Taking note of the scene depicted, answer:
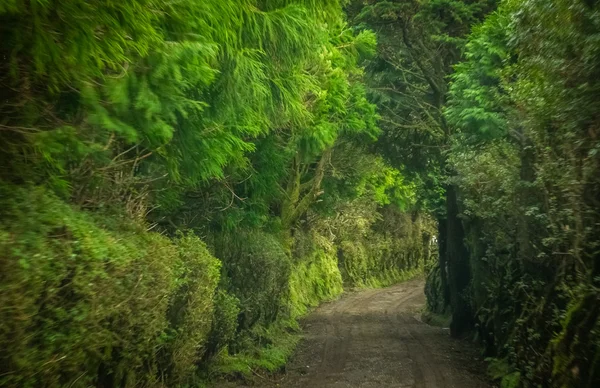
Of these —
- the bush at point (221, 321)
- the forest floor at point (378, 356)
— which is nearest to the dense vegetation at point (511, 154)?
the forest floor at point (378, 356)

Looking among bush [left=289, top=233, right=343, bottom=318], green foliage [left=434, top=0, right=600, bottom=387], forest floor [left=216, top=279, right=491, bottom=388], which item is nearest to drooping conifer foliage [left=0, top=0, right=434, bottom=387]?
forest floor [left=216, top=279, right=491, bottom=388]

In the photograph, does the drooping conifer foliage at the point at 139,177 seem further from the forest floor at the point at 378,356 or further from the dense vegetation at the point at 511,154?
the dense vegetation at the point at 511,154

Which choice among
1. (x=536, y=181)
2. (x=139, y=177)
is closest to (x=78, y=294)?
(x=139, y=177)

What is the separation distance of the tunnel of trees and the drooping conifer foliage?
0.03m

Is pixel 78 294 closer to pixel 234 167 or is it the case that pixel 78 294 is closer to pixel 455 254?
pixel 234 167

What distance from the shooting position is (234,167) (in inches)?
545

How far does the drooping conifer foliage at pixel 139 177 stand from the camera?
18.9ft

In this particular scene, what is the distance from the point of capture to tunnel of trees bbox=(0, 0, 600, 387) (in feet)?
19.9

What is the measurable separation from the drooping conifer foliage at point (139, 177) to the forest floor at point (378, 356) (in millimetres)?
1200

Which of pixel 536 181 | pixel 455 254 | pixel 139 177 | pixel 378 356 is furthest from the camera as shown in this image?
pixel 455 254

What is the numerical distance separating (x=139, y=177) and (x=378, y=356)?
9805 millimetres

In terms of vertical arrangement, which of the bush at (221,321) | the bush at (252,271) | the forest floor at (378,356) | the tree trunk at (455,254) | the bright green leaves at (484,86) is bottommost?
the forest floor at (378,356)

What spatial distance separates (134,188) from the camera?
32.3 ft

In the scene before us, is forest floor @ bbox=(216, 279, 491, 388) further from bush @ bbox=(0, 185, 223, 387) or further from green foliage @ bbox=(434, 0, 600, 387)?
bush @ bbox=(0, 185, 223, 387)
